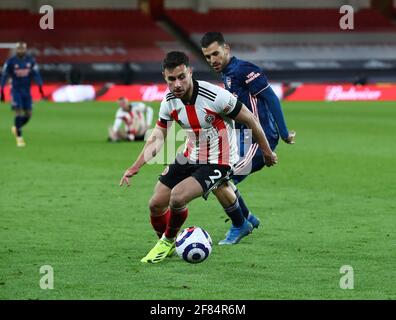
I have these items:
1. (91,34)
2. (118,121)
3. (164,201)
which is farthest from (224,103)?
(91,34)

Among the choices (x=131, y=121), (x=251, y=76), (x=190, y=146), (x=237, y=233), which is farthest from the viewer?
(x=131, y=121)

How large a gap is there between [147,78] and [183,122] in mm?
36477

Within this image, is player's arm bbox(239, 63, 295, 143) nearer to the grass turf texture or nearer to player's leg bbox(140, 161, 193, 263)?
the grass turf texture

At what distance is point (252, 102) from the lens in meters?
10.5

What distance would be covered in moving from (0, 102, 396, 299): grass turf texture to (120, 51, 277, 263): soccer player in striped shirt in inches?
18.9

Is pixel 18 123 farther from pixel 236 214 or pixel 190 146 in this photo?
pixel 190 146

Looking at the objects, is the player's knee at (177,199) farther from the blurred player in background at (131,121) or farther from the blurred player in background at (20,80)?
the blurred player in background at (20,80)

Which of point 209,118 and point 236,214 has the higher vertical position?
point 209,118

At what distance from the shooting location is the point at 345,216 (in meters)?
11.8

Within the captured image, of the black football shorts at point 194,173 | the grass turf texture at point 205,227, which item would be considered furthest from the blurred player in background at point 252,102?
the black football shorts at point 194,173

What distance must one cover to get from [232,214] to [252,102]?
1.25m

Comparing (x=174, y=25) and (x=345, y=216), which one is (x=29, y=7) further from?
(x=345, y=216)

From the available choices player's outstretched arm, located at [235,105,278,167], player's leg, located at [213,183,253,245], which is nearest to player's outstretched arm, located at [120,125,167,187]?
player's outstretched arm, located at [235,105,278,167]

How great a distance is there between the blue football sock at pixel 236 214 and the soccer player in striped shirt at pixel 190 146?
2.31ft
